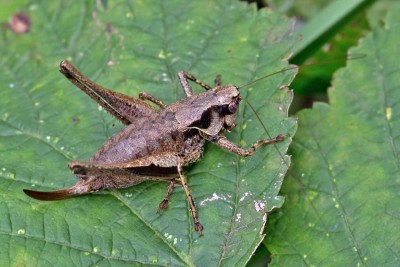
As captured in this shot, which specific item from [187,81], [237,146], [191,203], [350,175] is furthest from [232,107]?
[350,175]

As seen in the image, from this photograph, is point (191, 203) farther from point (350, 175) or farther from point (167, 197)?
point (350, 175)

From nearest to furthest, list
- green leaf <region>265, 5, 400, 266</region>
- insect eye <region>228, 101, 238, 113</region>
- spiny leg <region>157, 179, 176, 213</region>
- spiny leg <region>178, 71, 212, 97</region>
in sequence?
green leaf <region>265, 5, 400, 266</region> → spiny leg <region>157, 179, 176, 213</region> → insect eye <region>228, 101, 238, 113</region> → spiny leg <region>178, 71, 212, 97</region>

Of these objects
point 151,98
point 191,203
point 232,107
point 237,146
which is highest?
point 151,98

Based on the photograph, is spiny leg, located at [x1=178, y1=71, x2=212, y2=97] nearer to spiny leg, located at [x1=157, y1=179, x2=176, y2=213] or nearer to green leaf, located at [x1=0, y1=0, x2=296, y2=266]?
green leaf, located at [x1=0, y1=0, x2=296, y2=266]

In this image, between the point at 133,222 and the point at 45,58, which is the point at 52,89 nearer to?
the point at 45,58

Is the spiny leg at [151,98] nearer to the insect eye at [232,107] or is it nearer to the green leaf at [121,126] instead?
the green leaf at [121,126]

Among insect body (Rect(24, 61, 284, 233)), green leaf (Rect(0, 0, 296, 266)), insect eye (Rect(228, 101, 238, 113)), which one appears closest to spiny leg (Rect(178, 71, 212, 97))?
insect body (Rect(24, 61, 284, 233))
